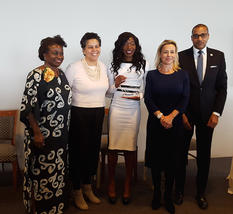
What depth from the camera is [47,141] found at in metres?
2.18

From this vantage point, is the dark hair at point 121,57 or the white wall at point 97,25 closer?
the dark hair at point 121,57

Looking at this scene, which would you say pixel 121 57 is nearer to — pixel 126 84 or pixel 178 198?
pixel 126 84

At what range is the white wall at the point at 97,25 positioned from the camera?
131 inches

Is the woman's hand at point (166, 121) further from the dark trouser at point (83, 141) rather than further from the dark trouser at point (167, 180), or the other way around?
the dark trouser at point (83, 141)

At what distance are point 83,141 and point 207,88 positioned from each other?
1.25m

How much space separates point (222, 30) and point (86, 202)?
123 inches

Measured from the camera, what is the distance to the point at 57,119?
85.5 inches

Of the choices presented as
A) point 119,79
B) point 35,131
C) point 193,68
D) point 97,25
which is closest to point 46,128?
point 35,131

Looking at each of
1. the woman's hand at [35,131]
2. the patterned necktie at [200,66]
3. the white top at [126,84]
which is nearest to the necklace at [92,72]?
the white top at [126,84]

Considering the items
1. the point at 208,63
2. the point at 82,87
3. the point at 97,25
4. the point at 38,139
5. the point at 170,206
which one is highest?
the point at 97,25

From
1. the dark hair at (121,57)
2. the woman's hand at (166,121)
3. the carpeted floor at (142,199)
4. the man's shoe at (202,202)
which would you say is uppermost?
the dark hair at (121,57)

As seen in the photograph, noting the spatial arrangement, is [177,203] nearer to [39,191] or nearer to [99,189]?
[99,189]

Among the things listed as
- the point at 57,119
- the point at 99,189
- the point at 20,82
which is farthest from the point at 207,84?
the point at 20,82

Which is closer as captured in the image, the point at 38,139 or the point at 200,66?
the point at 38,139
